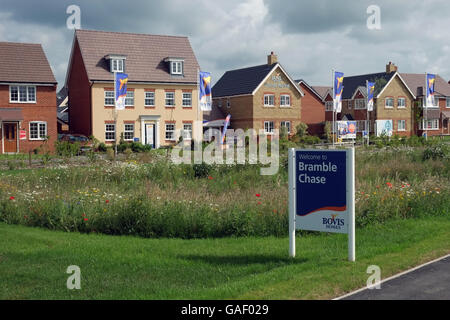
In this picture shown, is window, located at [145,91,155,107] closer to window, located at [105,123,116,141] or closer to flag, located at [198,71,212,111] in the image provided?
window, located at [105,123,116,141]

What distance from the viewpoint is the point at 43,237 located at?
10828 millimetres

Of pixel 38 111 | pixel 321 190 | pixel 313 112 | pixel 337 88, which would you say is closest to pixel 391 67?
pixel 313 112

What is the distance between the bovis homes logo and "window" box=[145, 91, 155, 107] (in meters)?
42.3

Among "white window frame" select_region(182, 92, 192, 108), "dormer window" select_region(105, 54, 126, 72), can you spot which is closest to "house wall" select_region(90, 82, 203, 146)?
"white window frame" select_region(182, 92, 192, 108)

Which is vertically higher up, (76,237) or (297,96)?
(297,96)

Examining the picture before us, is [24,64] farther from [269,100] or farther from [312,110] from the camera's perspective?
[312,110]

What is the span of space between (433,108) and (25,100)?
→ 56.4 m

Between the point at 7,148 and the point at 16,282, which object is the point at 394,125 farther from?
the point at 16,282

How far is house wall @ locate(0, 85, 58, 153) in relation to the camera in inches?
1718

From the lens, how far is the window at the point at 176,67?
Result: 5128 centimetres

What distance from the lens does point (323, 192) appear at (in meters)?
9.09

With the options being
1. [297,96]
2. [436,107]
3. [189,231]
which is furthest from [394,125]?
[189,231]
